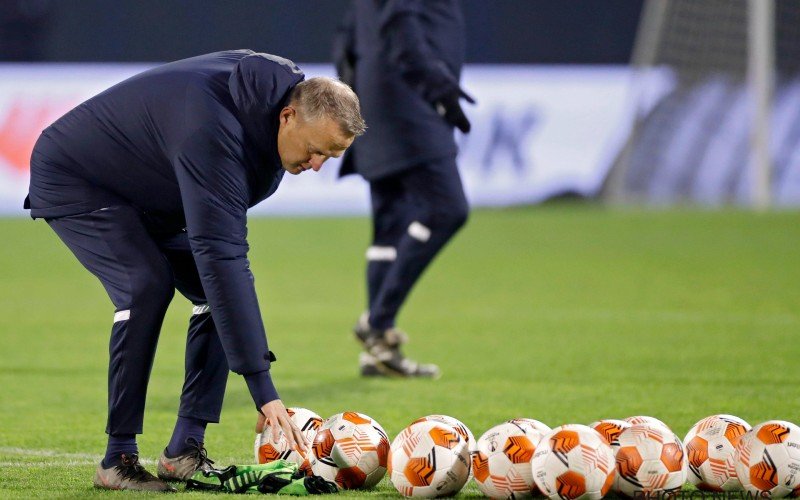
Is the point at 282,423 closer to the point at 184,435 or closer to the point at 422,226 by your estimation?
the point at 184,435

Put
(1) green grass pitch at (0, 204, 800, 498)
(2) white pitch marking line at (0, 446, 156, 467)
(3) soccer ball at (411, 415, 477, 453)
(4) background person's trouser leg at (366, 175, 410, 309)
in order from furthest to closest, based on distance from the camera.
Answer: (4) background person's trouser leg at (366, 175, 410, 309) < (1) green grass pitch at (0, 204, 800, 498) < (2) white pitch marking line at (0, 446, 156, 467) < (3) soccer ball at (411, 415, 477, 453)

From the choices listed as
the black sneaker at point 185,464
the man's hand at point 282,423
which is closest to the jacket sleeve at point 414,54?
the black sneaker at point 185,464

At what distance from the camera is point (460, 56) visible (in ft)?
23.9

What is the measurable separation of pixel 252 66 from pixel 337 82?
29cm

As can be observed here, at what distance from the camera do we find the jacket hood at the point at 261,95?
3980mm

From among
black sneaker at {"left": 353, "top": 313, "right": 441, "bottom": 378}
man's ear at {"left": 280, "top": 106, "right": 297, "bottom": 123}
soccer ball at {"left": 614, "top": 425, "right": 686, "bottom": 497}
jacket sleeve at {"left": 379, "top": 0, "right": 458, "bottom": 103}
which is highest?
man's ear at {"left": 280, "top": 106, "right": 297, "bottom": 123}

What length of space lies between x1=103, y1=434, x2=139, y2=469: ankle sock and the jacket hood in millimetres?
1090

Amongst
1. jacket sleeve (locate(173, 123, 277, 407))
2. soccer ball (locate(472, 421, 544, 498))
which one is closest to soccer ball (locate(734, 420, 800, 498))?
soccer ball (locate(472, 421, 544, 498))

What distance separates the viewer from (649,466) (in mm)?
3928

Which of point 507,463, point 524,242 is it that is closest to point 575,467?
point 507,463

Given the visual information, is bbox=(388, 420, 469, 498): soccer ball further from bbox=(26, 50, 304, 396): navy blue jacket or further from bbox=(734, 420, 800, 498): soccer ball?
bbox=(734, 420, 800, 498): soccer ball

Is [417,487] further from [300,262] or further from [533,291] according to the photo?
[300,262]

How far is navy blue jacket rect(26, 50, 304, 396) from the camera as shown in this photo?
393cm

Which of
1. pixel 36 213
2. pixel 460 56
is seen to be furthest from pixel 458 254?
pixel 36 213
